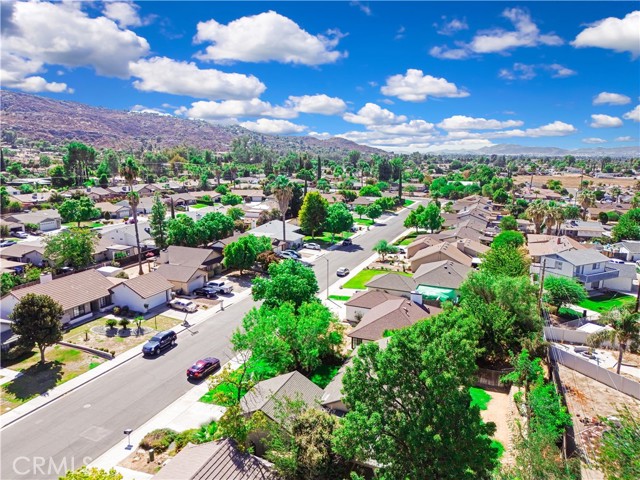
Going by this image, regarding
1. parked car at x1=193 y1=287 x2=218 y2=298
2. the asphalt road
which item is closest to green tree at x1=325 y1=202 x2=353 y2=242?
parked car at x1=193 y1=287 x2=218 y2=298

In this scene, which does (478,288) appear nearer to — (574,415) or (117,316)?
(574,415)

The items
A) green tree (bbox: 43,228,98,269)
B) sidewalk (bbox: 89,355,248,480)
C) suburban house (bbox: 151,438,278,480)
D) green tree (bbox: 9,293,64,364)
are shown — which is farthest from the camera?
green tree (bbox: 43,228,98,269)

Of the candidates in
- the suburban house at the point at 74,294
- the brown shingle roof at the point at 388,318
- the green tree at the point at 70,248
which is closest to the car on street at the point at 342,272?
the brown shingle roof at the point at 388,318

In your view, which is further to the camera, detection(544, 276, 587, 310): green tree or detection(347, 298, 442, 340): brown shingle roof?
detection(544, 276, 587, 310): green tree

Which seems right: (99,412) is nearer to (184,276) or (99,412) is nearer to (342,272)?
(184,276)

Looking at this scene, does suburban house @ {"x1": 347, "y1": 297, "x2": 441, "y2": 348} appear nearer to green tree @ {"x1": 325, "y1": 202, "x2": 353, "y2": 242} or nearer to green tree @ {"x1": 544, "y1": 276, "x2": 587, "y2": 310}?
green tree @ {"x1": 544, "y1": 276, "x2": 587, "y2": 310}

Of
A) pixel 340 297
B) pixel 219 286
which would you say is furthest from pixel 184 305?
pixel 340 297
